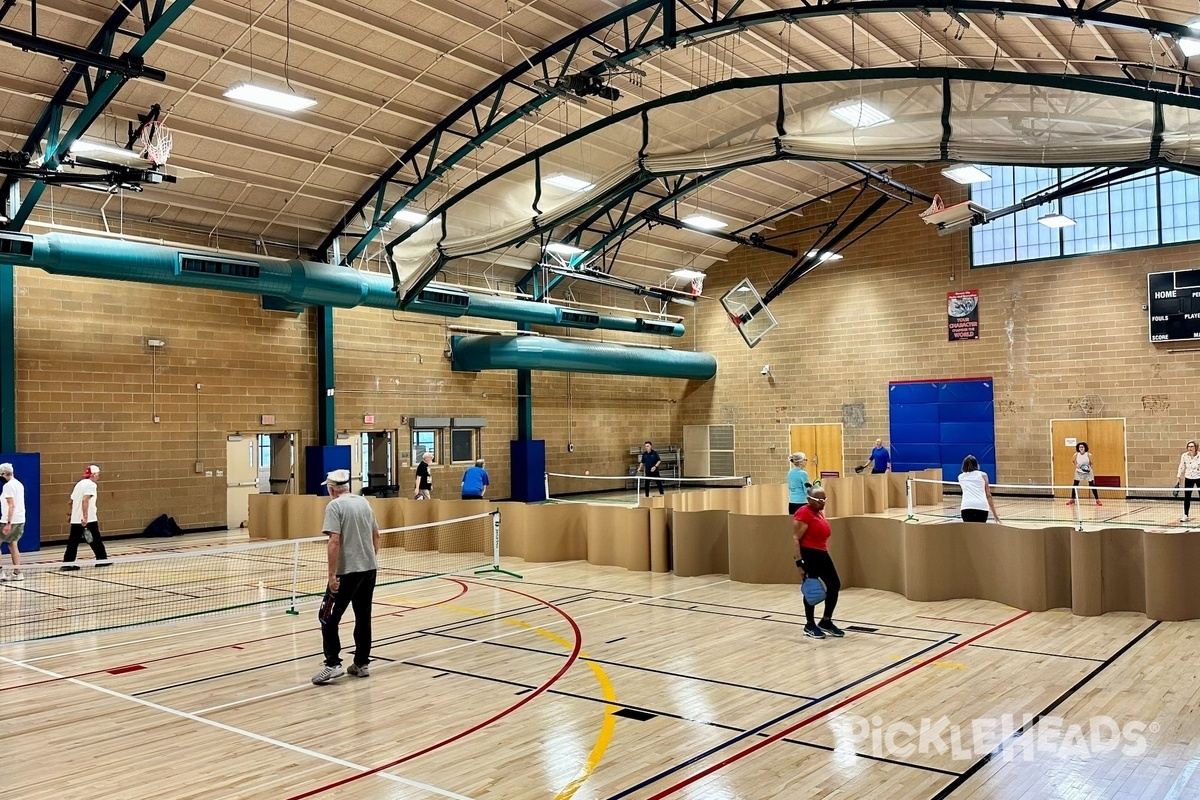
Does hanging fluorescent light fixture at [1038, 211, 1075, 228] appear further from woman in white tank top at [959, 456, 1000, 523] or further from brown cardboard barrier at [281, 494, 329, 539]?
brown cardboard barrier at [281, 494, 329, 539]

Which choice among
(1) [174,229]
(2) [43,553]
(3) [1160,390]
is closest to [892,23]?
A: (3) [1160,390]

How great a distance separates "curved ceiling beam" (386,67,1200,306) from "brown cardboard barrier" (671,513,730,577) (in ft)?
17.1

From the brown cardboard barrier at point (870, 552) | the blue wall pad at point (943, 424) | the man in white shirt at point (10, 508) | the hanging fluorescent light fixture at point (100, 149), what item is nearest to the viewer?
the brown cardboard barrier at point (870, 552)

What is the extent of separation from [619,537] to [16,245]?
1232 centimetres

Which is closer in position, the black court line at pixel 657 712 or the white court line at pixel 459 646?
the black court line at pixel 657 712

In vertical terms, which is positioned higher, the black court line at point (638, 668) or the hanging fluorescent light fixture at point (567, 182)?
the hanging fluorescent light fixture at point (567, 182)

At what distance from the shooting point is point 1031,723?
6512 mm

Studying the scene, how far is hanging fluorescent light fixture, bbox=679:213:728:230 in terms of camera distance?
85.7 ft

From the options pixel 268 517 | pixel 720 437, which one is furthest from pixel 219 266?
pixel 720 437

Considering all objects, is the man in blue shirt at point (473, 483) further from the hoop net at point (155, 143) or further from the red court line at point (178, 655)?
the hoop net at point (155, 143)

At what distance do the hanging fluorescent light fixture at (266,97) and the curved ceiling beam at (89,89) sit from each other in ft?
4.46

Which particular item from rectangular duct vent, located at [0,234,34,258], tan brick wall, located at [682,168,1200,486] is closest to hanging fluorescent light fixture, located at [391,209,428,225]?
rectangular duct vent, located at [0,234,34,258]

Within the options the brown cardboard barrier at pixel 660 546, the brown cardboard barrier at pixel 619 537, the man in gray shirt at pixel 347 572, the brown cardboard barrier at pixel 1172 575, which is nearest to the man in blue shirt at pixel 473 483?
the brown cardboard barrier at pixel 619 537

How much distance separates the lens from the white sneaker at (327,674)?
8039 mm
